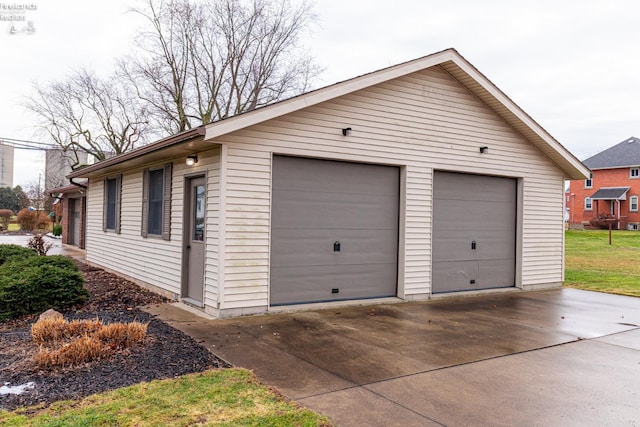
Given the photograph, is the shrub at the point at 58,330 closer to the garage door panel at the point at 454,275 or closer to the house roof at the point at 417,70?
the house roof at the point at 417,70

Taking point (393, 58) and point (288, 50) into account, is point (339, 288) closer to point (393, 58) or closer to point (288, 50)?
point (393, 58)

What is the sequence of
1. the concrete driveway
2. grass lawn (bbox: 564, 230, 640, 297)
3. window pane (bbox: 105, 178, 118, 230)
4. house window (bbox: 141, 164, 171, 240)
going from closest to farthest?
1. the concrete driveway
2. house window (bbox: 141, 164, 171, 240)
3. grass lawn (bbox: 564, 230, 640, 297)
4. window pane (bbox: 105, 178, 118, 230)

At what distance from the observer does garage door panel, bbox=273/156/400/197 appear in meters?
7.27

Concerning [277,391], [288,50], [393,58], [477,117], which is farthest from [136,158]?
[288,50]

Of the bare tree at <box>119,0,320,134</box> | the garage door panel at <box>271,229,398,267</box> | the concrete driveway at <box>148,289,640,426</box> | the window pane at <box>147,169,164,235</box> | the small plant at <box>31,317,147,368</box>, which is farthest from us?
the bare tree at <box>119,0,320,134</box>

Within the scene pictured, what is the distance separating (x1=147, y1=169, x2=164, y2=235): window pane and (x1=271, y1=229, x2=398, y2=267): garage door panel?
284 cm

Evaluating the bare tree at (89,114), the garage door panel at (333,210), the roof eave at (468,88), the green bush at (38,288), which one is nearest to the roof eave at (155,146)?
the roof eave at (468,88)

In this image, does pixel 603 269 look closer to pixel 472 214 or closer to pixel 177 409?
pixel 472 214

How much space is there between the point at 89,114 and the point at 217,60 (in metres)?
8.77

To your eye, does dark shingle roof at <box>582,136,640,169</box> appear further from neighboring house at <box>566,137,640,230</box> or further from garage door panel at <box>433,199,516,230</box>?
garage door panel at <box>433,199,516,230</box>

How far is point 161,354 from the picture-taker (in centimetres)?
470

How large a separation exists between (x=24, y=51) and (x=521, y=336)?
724 inches

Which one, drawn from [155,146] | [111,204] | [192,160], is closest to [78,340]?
[192,160]

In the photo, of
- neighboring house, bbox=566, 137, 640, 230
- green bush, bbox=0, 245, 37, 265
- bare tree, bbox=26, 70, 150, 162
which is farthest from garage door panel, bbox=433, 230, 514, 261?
neighboring house, bbox=566, 137, 640, 230
